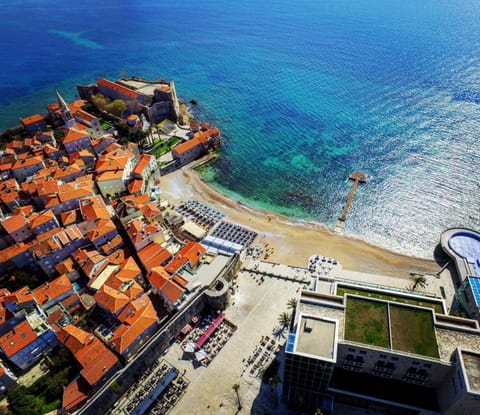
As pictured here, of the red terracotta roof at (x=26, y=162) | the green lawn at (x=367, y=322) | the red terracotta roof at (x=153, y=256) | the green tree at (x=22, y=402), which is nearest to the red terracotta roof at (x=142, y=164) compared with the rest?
the red terracotta roof at (x=26, y=162)

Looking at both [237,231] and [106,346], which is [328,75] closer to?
[237,231]

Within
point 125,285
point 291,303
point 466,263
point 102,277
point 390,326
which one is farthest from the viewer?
point 466,263

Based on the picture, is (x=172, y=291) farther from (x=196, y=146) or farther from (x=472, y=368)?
(x=196, y=146)

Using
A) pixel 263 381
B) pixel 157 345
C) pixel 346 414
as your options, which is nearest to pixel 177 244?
pixel 157 345

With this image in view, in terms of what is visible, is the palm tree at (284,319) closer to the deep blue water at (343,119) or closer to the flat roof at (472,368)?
the flat roof at (472,368)

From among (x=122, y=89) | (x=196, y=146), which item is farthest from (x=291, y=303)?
(x=122, y=89)

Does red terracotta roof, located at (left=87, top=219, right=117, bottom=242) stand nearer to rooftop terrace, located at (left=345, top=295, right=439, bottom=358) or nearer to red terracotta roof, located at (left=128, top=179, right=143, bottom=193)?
red terracotta roof, located at (left=128, top=179, right=143, bottom=193)
